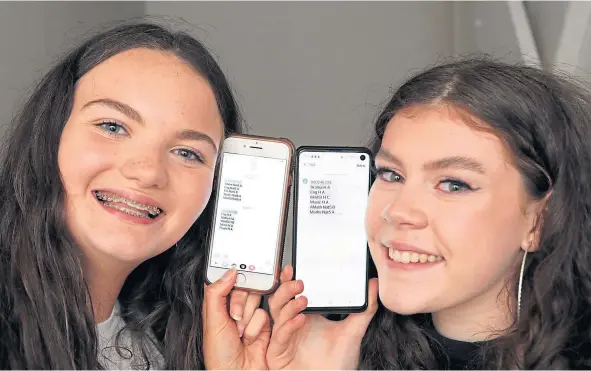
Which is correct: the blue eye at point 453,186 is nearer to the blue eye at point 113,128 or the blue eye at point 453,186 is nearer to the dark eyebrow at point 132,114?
the dark eyebrow at point 132,114

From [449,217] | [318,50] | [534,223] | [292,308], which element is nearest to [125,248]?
[292,308]

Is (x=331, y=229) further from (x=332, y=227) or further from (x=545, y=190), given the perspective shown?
(x=545, y=190)

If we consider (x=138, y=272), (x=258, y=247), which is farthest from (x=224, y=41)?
(x=258, y=247)

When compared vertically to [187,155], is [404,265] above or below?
below

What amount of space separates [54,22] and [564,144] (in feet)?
3.77

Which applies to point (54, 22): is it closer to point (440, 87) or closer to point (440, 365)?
point (440, 87)

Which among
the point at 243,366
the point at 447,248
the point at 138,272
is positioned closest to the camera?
the point at 447,248

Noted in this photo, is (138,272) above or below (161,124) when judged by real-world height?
below

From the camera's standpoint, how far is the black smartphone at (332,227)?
3.96 ft

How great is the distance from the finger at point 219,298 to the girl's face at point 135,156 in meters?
0.10

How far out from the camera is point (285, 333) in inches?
46.9

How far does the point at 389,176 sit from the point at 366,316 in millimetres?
226

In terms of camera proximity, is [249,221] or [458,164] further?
[249,221]

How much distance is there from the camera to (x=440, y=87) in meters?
1.18
